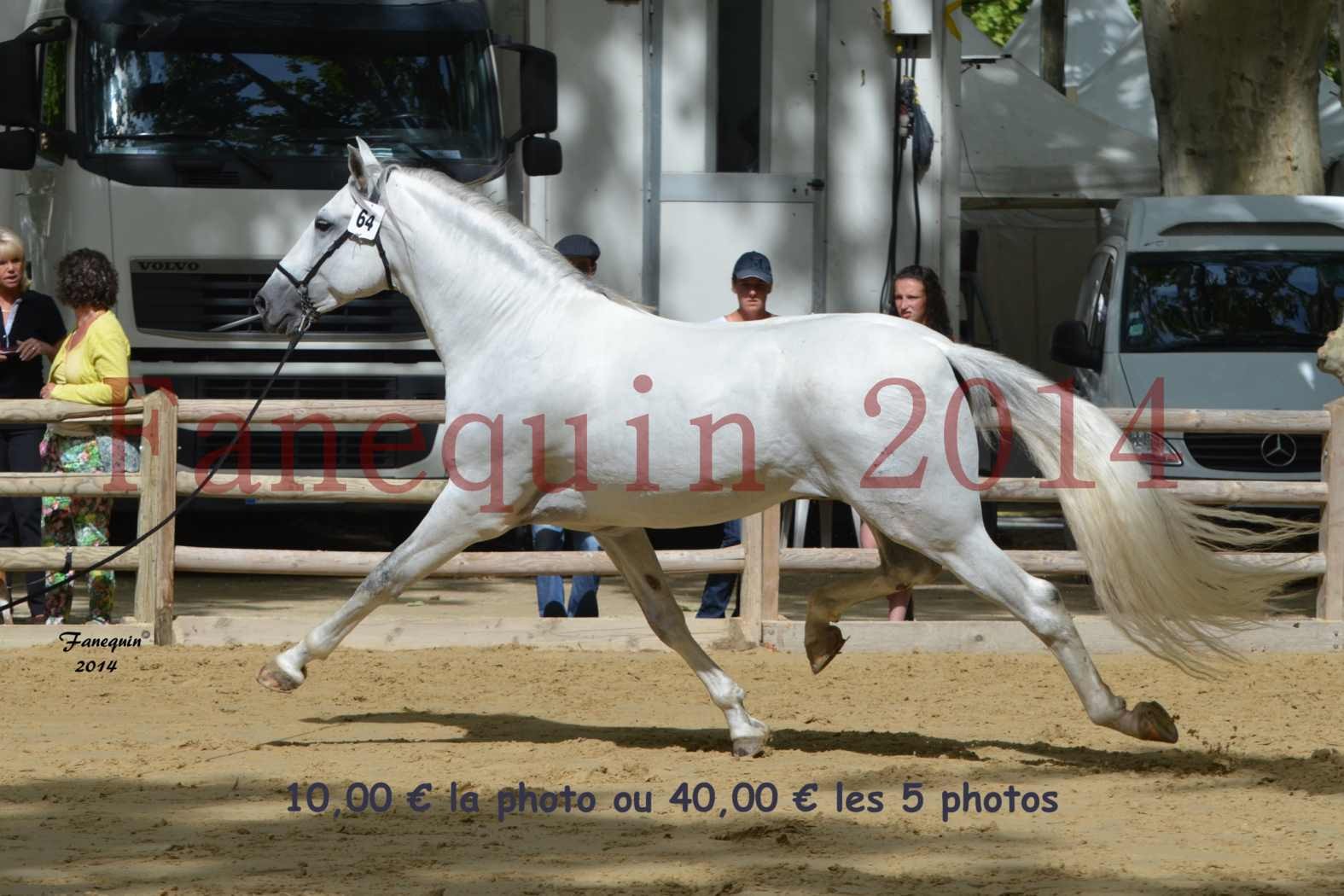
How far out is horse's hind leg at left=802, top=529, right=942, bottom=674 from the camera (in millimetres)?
6062

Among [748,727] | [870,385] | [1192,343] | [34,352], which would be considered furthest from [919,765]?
[1192,343]

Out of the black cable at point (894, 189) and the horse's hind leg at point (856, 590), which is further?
the black cable at point (894, 189)

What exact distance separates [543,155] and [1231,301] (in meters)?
4.32

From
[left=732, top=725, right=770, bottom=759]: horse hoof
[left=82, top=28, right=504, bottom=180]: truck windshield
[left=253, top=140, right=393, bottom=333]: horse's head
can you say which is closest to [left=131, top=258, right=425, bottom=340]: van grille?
[left=82, top=28, right=504, bottom=180]: truck windshield

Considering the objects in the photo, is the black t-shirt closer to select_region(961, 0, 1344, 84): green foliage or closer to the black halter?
the black halter

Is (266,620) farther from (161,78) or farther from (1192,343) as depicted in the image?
(1192,343)

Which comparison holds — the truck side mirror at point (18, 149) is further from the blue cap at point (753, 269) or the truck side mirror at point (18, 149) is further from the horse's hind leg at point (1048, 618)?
the horse's hind leg at point (1048, 618)

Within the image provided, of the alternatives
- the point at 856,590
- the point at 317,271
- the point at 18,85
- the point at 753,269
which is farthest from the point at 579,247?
the point at 18,85

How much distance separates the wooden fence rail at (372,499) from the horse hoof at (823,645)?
1.99 metres

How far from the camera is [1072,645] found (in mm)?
5547

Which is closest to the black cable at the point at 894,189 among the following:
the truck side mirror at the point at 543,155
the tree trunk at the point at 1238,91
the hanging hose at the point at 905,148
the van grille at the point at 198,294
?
the hanging hose at the point at 905,148

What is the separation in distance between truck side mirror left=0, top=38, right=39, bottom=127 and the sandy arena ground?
323 cm

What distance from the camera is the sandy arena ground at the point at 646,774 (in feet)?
14.6

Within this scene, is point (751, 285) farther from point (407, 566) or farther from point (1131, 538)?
point (1131, 538)
